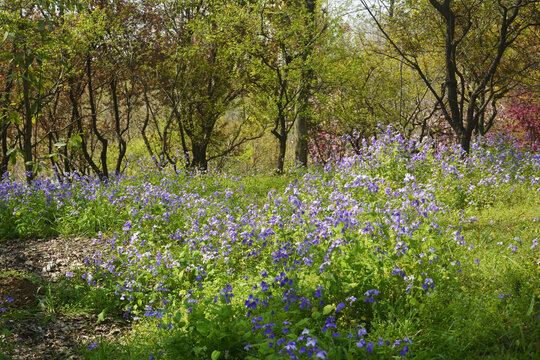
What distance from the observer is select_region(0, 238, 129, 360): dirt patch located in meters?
3.70

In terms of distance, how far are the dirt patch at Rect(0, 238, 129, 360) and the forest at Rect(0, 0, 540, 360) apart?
0.02m

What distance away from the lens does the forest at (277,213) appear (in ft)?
10.7

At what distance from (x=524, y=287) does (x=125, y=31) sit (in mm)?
12813

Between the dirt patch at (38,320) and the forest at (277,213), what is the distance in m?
0.02

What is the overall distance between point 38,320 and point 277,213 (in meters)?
2.86

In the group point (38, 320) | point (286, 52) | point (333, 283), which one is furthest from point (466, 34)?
point (38, 320)

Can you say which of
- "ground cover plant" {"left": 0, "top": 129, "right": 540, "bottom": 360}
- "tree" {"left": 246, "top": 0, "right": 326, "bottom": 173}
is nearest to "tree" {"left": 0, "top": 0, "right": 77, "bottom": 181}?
"ground cover plant" {"left": 0, "top": 129, "right": 540, "bottom": 360}

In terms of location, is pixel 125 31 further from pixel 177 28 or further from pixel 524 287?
pixel 524 287

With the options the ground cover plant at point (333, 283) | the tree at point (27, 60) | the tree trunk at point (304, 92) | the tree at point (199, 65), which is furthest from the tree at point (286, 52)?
the ground cover plant at point (333, 283)

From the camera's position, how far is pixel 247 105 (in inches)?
623

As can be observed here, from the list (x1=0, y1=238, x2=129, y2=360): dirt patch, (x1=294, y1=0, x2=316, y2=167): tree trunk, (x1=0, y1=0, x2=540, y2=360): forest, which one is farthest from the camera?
(x1=294, y1=0, x2=316, y2=167): tree trunk

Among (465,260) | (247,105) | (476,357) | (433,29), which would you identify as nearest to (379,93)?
(433,29)

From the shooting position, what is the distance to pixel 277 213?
17.9 feet

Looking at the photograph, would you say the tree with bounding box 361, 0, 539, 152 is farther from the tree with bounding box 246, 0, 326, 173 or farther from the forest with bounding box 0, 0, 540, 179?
the tree with bounding box 246, 0, 326, 173
